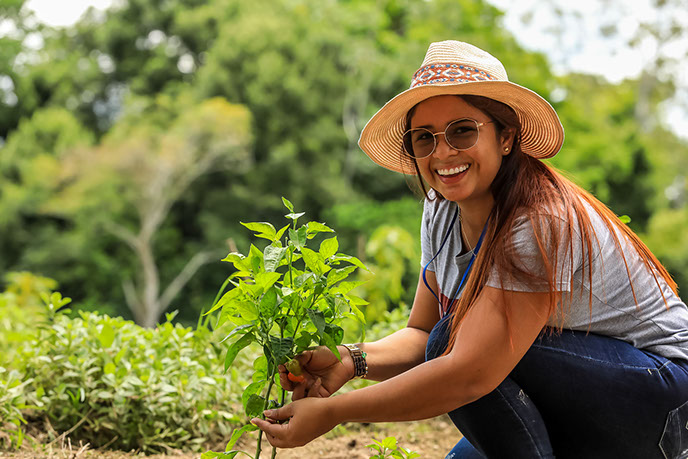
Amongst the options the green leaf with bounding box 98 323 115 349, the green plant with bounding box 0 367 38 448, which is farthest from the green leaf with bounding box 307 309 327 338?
the green leaf with bounding box 98 323 115 349

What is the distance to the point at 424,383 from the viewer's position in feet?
4.56

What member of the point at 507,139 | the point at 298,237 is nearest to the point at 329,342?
the point at 298,237

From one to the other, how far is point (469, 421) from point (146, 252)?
23.0 metres

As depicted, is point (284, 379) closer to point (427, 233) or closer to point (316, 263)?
point (316, 263)

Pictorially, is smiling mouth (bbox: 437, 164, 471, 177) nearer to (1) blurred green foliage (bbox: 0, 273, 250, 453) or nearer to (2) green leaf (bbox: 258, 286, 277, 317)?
(2) green leaf (bbox: 258, 286, 277, 317)

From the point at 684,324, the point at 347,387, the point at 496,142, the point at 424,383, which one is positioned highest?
the point at 496,142

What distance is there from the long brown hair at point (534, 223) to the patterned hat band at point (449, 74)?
5 centimetres

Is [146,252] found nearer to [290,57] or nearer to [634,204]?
[290,57]

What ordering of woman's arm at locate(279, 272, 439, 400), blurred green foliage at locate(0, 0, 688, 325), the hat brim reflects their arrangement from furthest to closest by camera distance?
blurred green foliage at locate(0, 0, 688, 325) → woman's arm at locate(279, 272, 439, 400) → the hat brim

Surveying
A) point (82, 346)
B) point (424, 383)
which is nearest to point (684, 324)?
point (424, 383)

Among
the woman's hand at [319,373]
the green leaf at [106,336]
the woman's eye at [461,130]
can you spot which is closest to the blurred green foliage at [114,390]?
the green leaf at [106,336]

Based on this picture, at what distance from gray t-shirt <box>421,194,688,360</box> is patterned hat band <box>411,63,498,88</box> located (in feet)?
1.10

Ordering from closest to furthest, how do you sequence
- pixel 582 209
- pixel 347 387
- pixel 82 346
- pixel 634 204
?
pixel 582 209 → pixel 82 346 → pixel 347 387 → pixel 634 204

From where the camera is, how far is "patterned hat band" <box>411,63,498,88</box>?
1.50 meters
